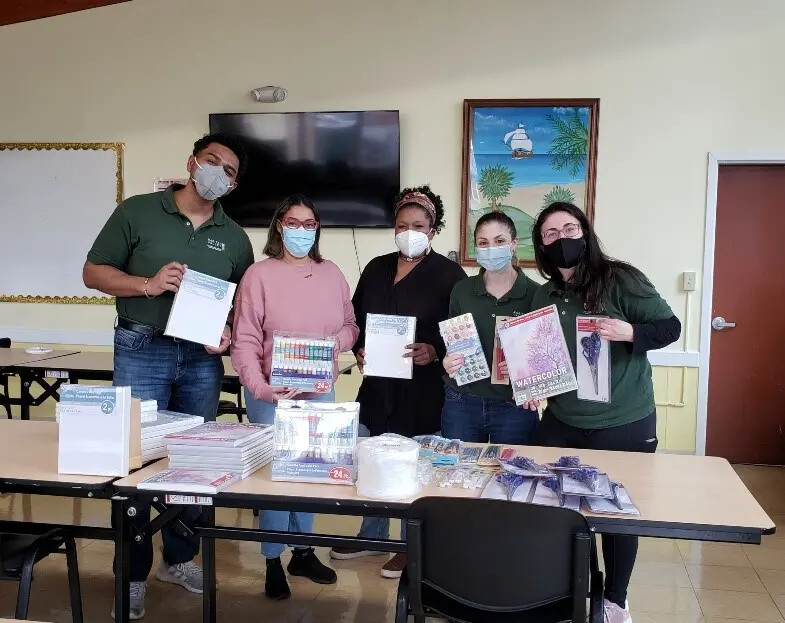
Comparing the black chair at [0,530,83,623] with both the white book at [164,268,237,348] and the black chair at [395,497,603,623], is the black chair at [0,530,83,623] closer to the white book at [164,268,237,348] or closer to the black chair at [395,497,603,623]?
the white book at [164,268,237,348]

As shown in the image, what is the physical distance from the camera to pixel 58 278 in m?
5.67

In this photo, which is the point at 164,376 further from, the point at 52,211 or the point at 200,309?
the point at 52,211

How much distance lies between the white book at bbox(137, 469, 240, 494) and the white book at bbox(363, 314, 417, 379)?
30.4 inches

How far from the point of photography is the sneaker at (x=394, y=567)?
3.10 m

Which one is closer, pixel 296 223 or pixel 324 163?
pixel 296 223

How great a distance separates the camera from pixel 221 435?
213cm

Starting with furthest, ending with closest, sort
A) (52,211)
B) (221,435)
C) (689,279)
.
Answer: (52,211), (689,279), (221,435)

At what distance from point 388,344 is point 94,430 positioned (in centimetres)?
107

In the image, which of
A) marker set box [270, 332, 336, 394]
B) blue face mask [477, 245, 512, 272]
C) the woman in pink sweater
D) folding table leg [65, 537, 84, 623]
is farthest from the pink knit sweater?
folding table leg [65, 537, 84, 623]

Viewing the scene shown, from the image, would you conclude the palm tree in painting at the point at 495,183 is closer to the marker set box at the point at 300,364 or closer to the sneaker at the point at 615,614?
the marker set box at the point at 300,364

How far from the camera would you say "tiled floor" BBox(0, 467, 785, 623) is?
2.79m

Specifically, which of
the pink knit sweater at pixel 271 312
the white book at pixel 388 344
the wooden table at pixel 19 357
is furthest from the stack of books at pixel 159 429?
the wooden table at pixel 19 357

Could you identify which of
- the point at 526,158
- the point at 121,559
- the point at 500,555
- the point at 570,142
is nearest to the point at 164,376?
the point at 121,559

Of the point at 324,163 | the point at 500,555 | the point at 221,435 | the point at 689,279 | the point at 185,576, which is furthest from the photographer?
the point at 324,163
